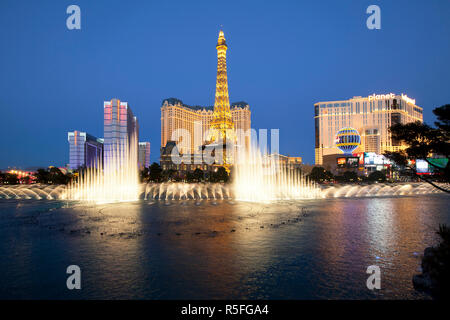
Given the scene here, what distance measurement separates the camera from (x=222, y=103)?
114 metres

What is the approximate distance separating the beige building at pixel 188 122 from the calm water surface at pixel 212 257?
440ft

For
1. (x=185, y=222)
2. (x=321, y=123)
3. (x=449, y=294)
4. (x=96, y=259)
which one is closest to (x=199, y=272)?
(x=96, y=259)

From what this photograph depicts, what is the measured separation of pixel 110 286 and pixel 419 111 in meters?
189

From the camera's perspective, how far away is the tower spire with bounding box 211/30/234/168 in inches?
4424

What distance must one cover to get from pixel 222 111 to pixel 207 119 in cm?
6734

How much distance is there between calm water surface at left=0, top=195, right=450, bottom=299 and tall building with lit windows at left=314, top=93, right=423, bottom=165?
139 metres

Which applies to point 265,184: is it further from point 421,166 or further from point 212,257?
point 212,257

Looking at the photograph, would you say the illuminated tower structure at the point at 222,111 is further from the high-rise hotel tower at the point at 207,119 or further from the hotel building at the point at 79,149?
the hotel building at the point at 79,149

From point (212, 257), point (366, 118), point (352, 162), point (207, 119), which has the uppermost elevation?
point (207, 119)

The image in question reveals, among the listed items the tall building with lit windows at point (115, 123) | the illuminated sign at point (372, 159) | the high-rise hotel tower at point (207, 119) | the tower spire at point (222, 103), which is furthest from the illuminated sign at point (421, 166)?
the tall building with lit windows at point (115, 123)

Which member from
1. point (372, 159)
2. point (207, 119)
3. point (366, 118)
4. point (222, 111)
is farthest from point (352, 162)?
point (207, 119)

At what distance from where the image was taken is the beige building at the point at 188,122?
156 m
